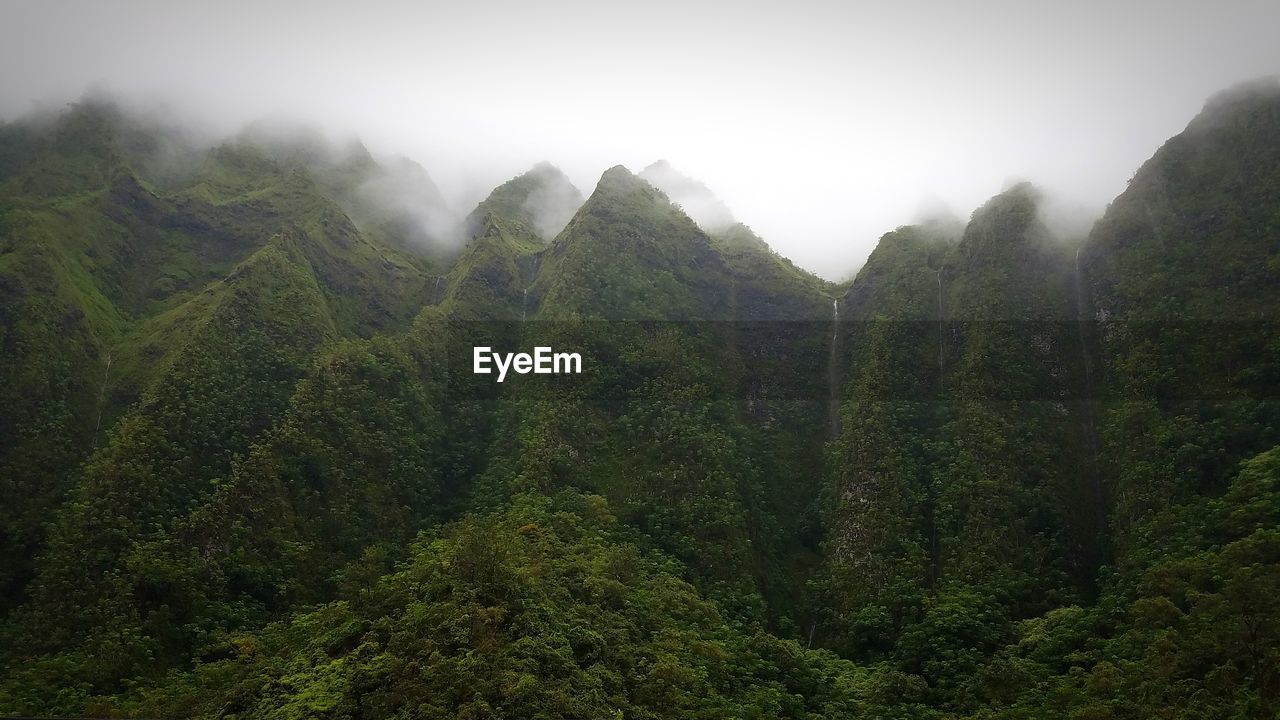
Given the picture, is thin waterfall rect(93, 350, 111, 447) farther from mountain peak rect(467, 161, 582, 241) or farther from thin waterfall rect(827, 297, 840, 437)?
thin waterfall rect(827, 297, 840, 437)

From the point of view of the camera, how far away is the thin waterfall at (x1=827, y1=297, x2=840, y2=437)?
5856cm

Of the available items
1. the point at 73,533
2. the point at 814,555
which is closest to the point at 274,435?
the point at 73,533

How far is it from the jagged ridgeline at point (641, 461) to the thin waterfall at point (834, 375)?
0.38 metres

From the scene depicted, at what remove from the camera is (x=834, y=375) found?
61688 mm

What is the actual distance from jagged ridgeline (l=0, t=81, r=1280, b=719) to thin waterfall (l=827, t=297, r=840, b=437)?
1.26ft

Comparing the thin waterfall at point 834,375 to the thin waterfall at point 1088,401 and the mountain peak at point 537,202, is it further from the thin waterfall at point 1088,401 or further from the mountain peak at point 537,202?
the mountain peak at point 537,202

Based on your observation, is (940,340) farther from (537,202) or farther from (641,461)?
(537,202)

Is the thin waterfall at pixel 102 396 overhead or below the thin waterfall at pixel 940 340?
below

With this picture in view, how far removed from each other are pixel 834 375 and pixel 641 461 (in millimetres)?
18855

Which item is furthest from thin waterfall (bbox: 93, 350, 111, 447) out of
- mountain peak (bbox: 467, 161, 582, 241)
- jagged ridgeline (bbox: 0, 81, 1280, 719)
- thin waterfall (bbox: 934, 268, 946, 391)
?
thin waterfall (bbox: 934, 268, 946, 391)

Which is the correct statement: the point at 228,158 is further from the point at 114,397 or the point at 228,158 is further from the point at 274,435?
the point at 274,435

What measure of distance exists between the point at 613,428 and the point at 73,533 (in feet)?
105

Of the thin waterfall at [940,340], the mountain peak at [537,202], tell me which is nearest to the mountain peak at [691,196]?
the mountain peak at [537,202]

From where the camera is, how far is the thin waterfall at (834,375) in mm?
58562
